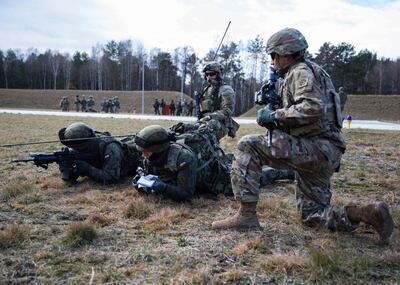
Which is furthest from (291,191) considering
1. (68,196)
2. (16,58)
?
(16,58)

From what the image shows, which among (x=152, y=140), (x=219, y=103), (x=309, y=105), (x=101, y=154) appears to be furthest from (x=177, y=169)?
(x=219, y=103)

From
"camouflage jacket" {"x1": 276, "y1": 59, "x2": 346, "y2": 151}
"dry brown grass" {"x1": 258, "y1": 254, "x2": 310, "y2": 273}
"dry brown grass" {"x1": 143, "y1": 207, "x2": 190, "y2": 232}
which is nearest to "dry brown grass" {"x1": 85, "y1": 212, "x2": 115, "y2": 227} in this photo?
"dry brown grass" {"x1": 143, "y1": 207, "x2": 190, "y2": 232}

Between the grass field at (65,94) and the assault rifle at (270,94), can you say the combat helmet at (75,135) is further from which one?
the grass field at (65,94)

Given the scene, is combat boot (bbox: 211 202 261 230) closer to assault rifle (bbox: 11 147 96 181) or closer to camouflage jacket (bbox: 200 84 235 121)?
assault rifle (bbox: 11 147 96 181)

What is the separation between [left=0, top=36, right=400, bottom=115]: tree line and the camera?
6938 centimetres

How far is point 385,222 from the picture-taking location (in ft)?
13.2

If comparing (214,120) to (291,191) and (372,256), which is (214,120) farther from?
(372,256)

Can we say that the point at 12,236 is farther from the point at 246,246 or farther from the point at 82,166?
the point at 82,166

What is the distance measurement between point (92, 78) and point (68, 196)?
3154 inches

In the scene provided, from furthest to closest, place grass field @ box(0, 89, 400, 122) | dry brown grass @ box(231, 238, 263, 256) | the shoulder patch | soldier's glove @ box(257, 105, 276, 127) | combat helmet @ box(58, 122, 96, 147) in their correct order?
grass field @ box(0, 89, 400, 122), combat helmet @ box(58, 122, 96, 147), soldier's glove @ box(257, 105, 276, 127), the shoulder patch, dry brown grass @ box(231, 238, 263, 256)

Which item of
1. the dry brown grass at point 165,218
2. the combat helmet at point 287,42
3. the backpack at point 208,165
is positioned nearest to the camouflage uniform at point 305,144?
the combat helmet at point 287,42

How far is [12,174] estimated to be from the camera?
7.77 metres

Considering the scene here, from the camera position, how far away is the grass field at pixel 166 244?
3.37m

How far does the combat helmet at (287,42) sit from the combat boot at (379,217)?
1740mm
